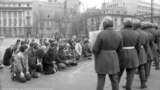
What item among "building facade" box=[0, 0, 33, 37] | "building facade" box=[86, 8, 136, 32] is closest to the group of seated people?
"building facade" box=[86, 8, 136, 32]

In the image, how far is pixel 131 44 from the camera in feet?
18.9

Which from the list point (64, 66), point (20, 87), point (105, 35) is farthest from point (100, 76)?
point (64, 66)

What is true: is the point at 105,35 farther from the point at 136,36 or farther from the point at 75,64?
the point at 75,64

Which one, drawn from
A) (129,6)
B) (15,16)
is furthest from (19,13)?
(129,6)

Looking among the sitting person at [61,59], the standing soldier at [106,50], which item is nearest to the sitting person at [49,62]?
the sitting person at [61,59]

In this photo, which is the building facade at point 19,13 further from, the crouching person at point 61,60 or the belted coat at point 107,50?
the belted coat at point 107,50

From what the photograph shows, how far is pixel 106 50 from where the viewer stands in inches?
198

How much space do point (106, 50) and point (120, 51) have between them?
1.92ft

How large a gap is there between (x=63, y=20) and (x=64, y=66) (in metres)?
44.5

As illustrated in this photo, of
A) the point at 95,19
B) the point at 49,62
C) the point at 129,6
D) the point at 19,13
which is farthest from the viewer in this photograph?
the point at 19,13

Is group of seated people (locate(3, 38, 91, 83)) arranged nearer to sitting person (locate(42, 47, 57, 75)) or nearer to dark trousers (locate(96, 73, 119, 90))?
sitting person (locate(42, 47, 57, 75))

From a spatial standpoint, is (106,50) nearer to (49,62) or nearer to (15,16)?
(49,62)

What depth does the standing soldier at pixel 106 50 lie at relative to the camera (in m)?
4.95

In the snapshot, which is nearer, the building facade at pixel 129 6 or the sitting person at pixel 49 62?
the sitting person at pixel 49 62
